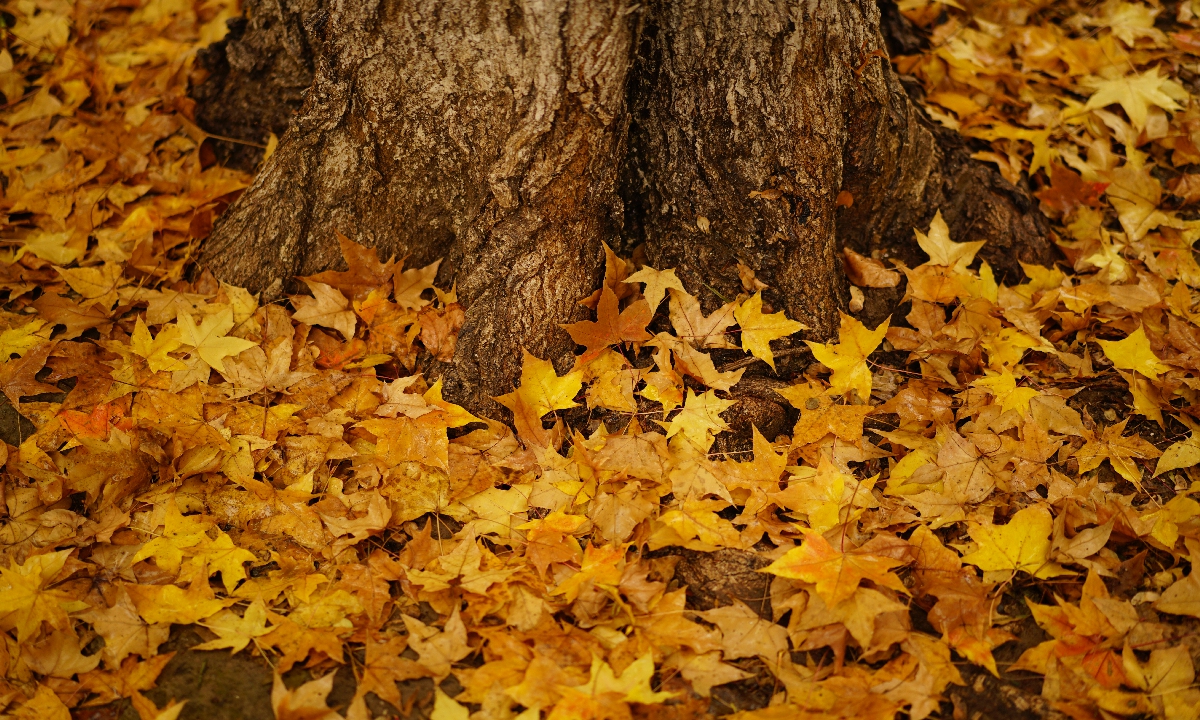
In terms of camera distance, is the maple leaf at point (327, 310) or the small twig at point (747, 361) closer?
the small twig at point (747, 361)

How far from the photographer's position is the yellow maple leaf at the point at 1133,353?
2156 millimetres

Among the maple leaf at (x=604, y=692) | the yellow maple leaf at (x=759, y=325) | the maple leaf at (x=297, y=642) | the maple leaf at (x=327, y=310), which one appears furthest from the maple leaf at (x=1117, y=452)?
the maple leaf at (x=327, y=310)

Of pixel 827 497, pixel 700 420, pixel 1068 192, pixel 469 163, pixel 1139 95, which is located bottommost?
pixel 827 497

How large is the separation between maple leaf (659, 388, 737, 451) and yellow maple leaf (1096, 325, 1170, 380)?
3.50 ft

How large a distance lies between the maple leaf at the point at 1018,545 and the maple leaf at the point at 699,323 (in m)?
0.77

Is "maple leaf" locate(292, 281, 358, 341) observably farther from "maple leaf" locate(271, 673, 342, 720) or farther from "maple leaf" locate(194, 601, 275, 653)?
"maple leaf" locate(271, 673, 342, 720)

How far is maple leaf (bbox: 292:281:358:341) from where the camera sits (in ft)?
7.46

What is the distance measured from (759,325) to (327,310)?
4.01ft

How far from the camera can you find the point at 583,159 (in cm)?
203

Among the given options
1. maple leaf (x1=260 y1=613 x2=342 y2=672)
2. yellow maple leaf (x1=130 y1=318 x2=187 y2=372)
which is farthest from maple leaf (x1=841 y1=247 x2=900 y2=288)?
yellow maple leaf (x1=130 y1=318 x2=187 y2=372)

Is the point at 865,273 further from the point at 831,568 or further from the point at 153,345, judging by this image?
the point at 153,345

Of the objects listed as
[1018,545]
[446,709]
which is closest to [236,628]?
[446,709]

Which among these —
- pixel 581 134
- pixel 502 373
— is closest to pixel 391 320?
pixel 502 373

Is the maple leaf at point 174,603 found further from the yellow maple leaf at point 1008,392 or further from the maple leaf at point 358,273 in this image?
the yellow maple leaf at point 1008,392
